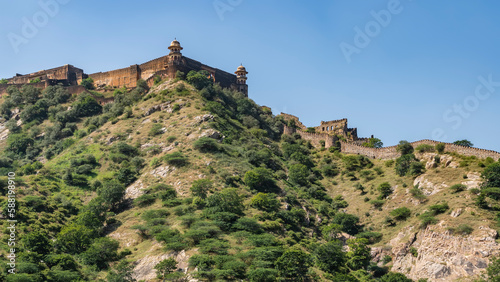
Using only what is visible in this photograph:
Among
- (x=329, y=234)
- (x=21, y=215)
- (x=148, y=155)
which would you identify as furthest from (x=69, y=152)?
(x=329, y=234)

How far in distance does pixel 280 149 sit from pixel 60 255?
44.9 m

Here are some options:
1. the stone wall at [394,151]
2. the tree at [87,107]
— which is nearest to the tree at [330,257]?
the stone wall at [394,151]

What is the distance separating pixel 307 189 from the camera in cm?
7331

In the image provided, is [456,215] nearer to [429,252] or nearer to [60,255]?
[429,252]

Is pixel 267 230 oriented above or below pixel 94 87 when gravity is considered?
below

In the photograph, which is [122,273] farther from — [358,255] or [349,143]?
[349,143]

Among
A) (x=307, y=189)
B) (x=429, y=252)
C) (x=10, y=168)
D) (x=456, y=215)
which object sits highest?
(x=10, y=168)

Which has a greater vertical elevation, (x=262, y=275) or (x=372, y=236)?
(x=372, y=236)

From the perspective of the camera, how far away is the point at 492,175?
57688mm

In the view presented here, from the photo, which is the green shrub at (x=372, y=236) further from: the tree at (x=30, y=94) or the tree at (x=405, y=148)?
the tree at (x=30, y=94)

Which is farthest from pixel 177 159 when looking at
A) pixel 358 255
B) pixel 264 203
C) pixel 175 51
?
pixel 175 51

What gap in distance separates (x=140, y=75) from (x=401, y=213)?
61586 millimetres

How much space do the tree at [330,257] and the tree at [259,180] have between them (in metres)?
14.0

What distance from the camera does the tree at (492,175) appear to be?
5737cm
